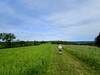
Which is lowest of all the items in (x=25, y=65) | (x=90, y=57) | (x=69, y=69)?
(x=69, y=69)

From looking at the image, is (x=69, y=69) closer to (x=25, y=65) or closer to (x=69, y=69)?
(x=69, y=69)

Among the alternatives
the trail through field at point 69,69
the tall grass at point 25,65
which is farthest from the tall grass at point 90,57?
the tall grass at point 25,65

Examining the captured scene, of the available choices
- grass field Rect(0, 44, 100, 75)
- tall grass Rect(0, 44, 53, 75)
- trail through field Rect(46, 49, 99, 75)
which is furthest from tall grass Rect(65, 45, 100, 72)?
tall grass Rect(0, 44, 53, 75)

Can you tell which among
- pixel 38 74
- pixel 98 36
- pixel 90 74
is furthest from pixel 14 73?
pixel 98 36

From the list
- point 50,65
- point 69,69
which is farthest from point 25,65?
point 69,69

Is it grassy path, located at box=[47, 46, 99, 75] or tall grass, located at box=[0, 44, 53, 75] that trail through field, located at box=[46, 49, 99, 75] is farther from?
tall grass, located at box=[0, 44, 53, 75]

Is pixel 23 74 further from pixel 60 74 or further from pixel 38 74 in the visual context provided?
pixel 60 74

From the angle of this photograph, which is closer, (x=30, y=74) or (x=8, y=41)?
(x=30, y=74)

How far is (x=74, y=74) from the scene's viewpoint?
16938 mm

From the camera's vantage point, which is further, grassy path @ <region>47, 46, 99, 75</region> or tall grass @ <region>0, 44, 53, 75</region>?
grassy path @ <region>47, 46, 99, 75</region>

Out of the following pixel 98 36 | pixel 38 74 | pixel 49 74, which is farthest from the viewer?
pixel 98 36

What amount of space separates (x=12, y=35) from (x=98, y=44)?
67.8 meters

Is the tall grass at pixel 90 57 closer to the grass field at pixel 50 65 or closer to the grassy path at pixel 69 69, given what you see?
the grass field at pixel 50 65

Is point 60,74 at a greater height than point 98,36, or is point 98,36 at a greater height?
point 98,36
